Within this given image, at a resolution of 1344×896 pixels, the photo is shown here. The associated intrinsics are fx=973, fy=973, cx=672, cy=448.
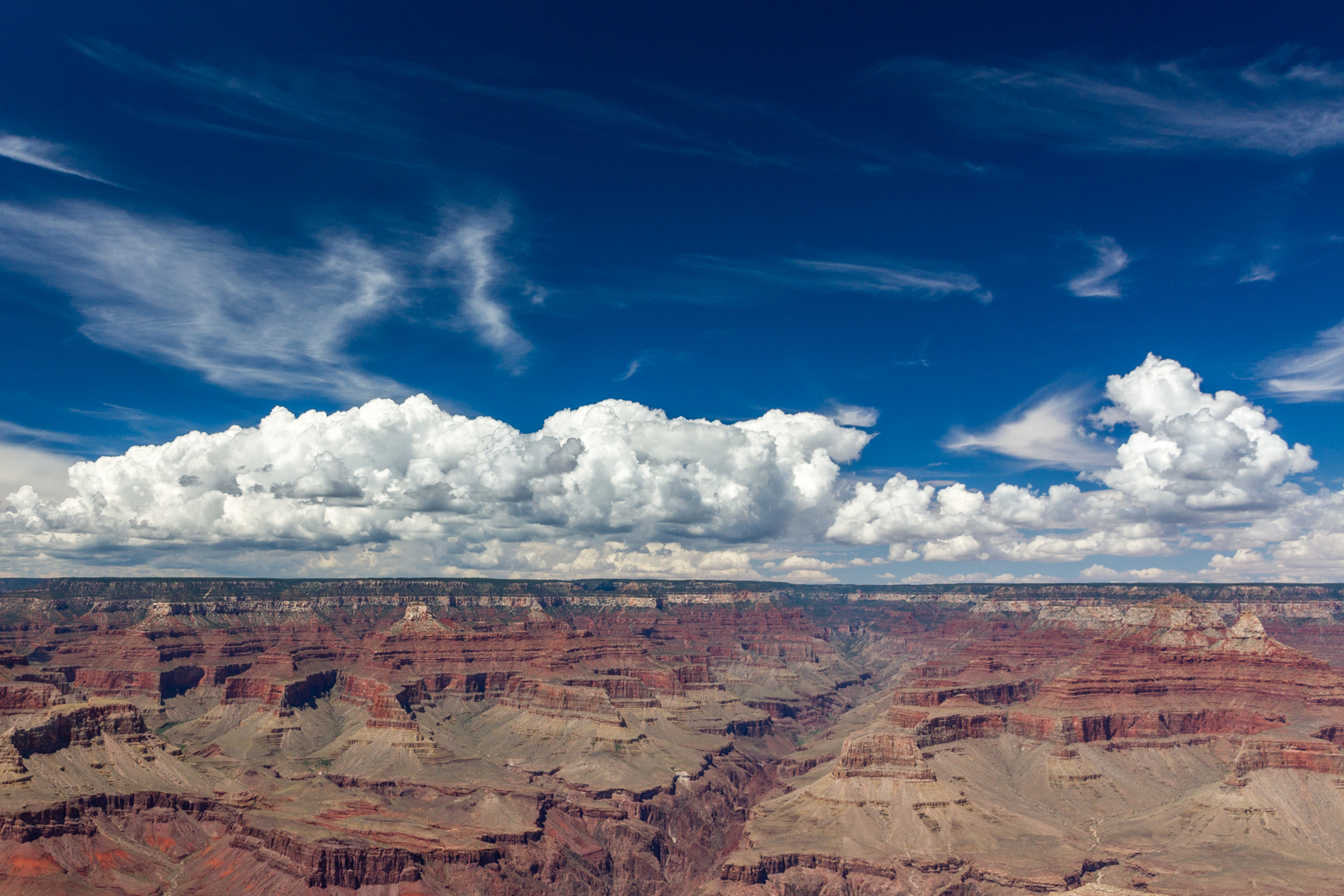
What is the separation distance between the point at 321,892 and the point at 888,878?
349 feet

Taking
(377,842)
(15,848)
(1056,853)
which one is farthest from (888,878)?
(15,848)

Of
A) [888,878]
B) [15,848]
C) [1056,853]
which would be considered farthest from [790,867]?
[15,848]

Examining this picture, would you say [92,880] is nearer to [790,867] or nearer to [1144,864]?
[790,867]

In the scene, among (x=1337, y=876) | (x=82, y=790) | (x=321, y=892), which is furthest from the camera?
(x=82, y=790)

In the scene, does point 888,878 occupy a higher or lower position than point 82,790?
lower

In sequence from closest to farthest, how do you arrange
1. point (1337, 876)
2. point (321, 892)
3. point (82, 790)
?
point (321, 892) → point (1337, 876) → point (82, 790)

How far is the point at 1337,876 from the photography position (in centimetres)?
18138

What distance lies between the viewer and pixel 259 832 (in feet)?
606

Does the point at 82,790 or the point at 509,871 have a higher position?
the point at 82,790

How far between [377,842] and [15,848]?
Result: 61.0 metres

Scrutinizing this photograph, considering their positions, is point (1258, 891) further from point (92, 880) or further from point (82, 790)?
point (82, 790)

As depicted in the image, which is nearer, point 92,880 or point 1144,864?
point 92,880

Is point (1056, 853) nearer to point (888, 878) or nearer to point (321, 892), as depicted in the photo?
point (888, 878)

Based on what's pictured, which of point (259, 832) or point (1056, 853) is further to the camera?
point (1056, 853)
